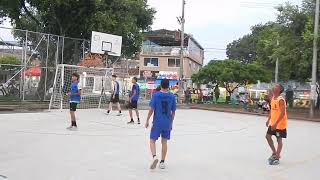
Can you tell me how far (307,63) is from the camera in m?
31.8

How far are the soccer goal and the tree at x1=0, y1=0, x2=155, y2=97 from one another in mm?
2788

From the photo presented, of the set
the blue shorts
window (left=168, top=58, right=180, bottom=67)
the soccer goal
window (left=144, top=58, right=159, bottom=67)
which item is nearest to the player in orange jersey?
the blue shorts

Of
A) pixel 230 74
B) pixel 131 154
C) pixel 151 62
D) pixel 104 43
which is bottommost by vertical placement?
pixel 131 154

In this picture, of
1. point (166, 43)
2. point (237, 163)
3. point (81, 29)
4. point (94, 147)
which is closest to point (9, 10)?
point (81, 29)

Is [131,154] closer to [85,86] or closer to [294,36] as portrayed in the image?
[85,86]

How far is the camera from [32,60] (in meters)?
28.8

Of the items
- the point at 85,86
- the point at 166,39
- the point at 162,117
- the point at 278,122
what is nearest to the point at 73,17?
the point at 85,86

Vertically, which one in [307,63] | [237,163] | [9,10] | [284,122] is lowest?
[237,163]

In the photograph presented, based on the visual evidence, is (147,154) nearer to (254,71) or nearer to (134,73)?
(254,71)

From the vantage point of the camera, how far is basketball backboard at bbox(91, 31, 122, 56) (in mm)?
29197

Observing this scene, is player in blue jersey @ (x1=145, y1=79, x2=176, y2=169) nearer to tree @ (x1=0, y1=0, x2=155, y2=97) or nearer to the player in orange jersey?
the player in orange jersey

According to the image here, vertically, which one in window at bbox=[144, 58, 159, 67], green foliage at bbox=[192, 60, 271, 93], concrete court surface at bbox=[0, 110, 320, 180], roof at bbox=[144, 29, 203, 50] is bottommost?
concrete court surface at bbox=[0, 110, 320, 180]

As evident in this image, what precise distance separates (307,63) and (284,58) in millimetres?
1689

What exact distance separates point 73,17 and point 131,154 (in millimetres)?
22437
